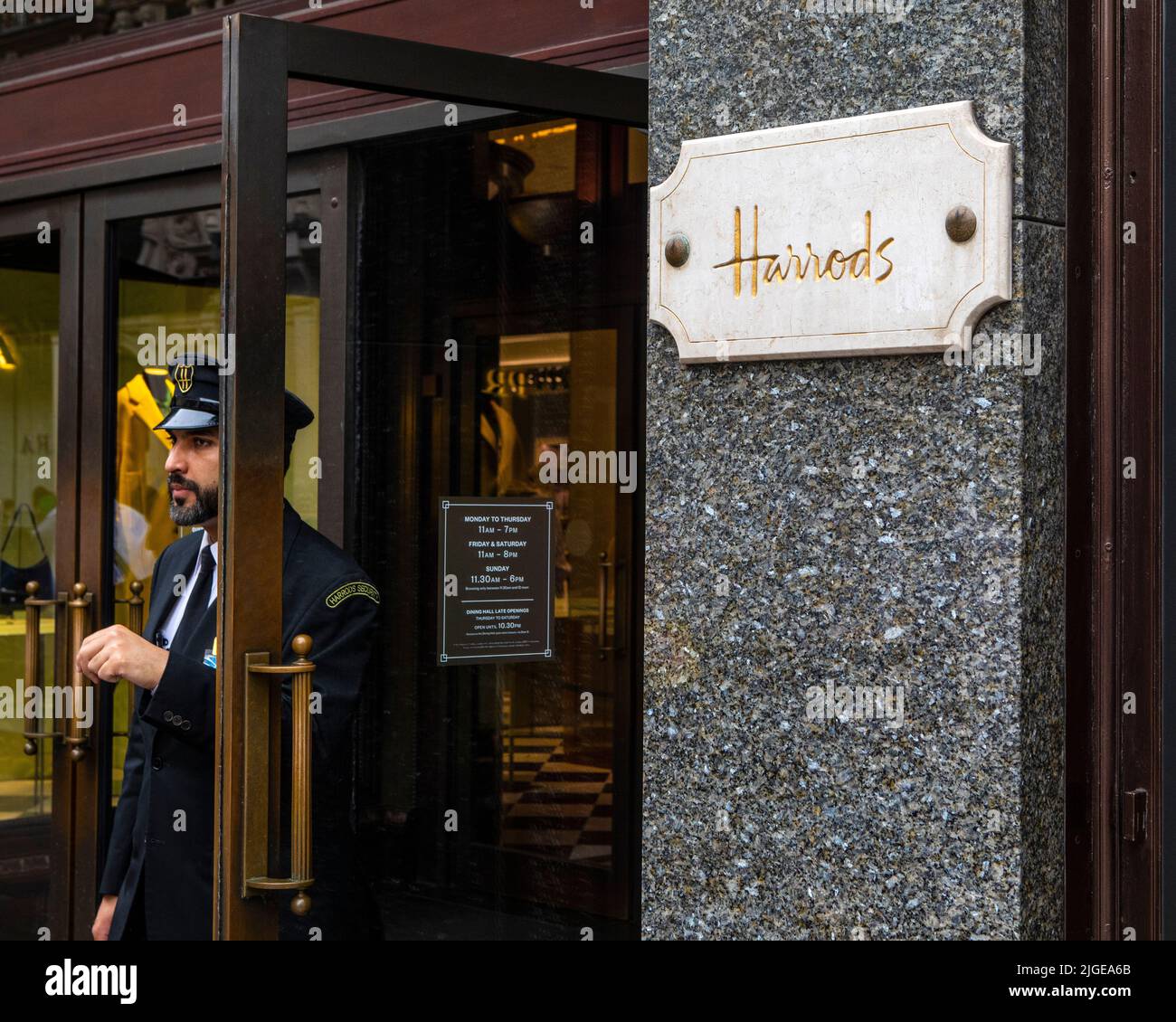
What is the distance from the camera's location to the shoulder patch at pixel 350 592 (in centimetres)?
322

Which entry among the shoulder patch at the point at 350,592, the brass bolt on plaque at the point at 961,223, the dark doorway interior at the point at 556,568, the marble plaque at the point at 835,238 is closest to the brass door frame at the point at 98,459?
the dark doorway interior at the point at 556,568

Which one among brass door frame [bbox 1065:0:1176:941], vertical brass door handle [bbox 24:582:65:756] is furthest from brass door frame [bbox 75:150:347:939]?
brass door frame [bbox 1065:0:1176:941]

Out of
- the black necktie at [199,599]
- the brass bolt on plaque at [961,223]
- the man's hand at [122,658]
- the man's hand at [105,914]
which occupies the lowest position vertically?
the man's hand at [105,914]

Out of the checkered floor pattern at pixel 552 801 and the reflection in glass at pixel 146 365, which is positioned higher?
the reflection in glass at pixel 146 365

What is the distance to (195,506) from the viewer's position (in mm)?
3479

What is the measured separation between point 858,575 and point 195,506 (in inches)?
62.7

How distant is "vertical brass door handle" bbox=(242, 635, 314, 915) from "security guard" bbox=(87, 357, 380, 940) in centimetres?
10

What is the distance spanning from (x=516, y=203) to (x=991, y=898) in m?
2.09

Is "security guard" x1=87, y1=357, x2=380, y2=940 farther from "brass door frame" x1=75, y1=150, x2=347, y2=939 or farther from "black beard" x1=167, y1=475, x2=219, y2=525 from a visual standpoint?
"brass door frame" x1=75, y1=150, x2=347, y2=939

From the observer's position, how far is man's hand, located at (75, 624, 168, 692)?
2.96 meters

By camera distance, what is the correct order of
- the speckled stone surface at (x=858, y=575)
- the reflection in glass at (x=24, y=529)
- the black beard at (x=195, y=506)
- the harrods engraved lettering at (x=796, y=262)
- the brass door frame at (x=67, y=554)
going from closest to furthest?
the speckled stone surface at (x=858, y=575) → the harrods engraved lettering at (x=796, y=262) → the black beard at (x=195, y=506) → the brass door frame at (x=67, y=554) → the reflection in glass at (x=24, y=529)

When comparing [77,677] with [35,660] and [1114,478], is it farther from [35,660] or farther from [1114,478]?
[1114,478]

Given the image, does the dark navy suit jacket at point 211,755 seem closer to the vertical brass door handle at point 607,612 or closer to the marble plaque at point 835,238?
the vertical brass door handle at point 607,612

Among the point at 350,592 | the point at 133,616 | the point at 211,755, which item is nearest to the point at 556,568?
the point at 350,592
